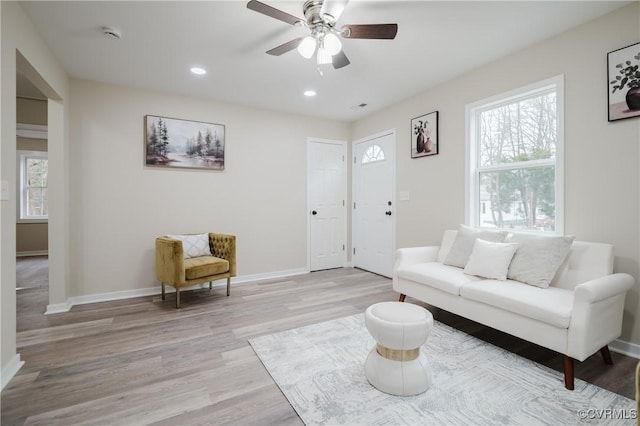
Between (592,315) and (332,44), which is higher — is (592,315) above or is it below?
below

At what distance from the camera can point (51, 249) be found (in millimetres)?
2979

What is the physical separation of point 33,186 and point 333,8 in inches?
298

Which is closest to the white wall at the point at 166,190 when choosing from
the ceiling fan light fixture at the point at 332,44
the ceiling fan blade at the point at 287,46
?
the ceiling fan blade at the point at 287,46

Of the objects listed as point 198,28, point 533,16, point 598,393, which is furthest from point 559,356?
point 198,28

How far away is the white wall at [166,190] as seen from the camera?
11.1ft

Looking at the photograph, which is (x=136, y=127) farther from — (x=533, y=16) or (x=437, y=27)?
(x=533, y=16)

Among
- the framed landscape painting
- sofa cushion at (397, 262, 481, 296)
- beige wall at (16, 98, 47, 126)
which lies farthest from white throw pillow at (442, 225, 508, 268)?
beige wall at (16, 98, 47, 126)

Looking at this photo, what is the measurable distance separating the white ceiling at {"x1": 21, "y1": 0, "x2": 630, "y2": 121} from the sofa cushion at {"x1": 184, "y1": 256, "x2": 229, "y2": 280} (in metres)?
2.11

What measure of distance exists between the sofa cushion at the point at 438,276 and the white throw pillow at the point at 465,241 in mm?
82

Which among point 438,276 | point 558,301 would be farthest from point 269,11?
point 558,301

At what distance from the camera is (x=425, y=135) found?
3.74 m

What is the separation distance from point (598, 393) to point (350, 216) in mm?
3790

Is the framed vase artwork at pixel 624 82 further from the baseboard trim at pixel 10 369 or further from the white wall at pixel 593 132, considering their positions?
the baseboard trim at pixel 10 369

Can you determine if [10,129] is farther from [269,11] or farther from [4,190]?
[269,11]
